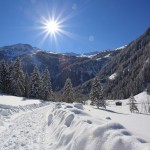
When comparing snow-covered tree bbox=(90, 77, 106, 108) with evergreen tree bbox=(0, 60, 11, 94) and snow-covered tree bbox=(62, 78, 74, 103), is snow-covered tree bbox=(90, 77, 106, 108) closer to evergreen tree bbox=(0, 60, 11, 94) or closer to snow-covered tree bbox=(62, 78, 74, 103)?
snow-covered tree bbox=(62, 78, 74, 103)

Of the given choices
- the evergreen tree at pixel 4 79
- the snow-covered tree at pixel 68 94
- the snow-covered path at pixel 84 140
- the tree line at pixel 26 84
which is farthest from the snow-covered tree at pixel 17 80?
the snow-covered path at pixel 84 140

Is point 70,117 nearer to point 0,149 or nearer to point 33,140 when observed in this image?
point 33,140

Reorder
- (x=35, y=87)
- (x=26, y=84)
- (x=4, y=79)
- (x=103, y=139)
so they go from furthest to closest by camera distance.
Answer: (x=26, y=84) < (x=35, y=87) < (x=4, y=79) < (x=103, y=139)

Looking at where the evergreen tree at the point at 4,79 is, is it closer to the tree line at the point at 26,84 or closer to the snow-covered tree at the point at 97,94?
the tree line at the point at 26,84

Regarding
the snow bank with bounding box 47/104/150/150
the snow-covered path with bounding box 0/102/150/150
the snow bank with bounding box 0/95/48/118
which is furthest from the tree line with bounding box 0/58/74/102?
the snow bank with bounding box 47/104/150/150

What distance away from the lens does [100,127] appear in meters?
7.80

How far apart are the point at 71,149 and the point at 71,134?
4.55 feet

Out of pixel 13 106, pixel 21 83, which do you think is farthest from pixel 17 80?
pixel 13 106

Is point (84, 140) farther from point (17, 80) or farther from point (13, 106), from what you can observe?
point (17, 80)

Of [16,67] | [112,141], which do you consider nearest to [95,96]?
[16,67]

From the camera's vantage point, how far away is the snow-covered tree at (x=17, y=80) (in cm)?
6631

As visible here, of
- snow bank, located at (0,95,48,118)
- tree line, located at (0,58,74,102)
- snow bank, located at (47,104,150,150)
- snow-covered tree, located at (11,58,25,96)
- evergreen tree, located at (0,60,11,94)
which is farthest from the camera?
snow-covered tree, located at (11,58,25,96)

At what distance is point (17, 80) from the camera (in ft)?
223

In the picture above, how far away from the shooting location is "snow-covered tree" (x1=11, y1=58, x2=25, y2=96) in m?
66.3
